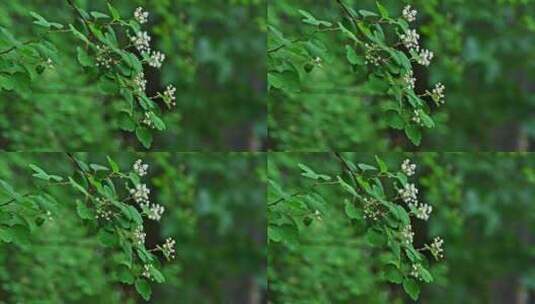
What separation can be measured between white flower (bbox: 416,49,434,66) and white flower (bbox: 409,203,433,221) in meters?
0.50

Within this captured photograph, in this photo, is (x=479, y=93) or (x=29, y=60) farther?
(x=479, y=93)

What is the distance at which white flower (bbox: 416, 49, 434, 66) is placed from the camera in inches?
190

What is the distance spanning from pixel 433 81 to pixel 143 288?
1268 millimetres

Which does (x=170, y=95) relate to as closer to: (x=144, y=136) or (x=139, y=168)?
(x=144, y=136)

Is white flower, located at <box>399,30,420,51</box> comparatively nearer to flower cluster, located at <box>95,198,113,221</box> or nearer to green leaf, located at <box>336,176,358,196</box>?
green leaf, located at <box>336,176,358,196</box>

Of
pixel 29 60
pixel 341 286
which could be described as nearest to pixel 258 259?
pixel 341 286

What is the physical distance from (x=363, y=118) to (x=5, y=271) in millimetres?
1351

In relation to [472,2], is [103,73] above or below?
below

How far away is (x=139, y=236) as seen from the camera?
4.66m

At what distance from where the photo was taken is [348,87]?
480 centimetres

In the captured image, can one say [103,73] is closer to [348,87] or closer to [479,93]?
[348,87]

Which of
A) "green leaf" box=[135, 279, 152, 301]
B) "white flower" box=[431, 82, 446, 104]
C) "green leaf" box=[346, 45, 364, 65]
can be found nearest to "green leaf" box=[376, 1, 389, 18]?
"green leaf" box=[346, 45, 364, 65]

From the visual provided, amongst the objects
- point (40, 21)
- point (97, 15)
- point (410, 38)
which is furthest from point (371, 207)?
point (40, 21)

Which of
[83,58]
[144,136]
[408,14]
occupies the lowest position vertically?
[144,136]
